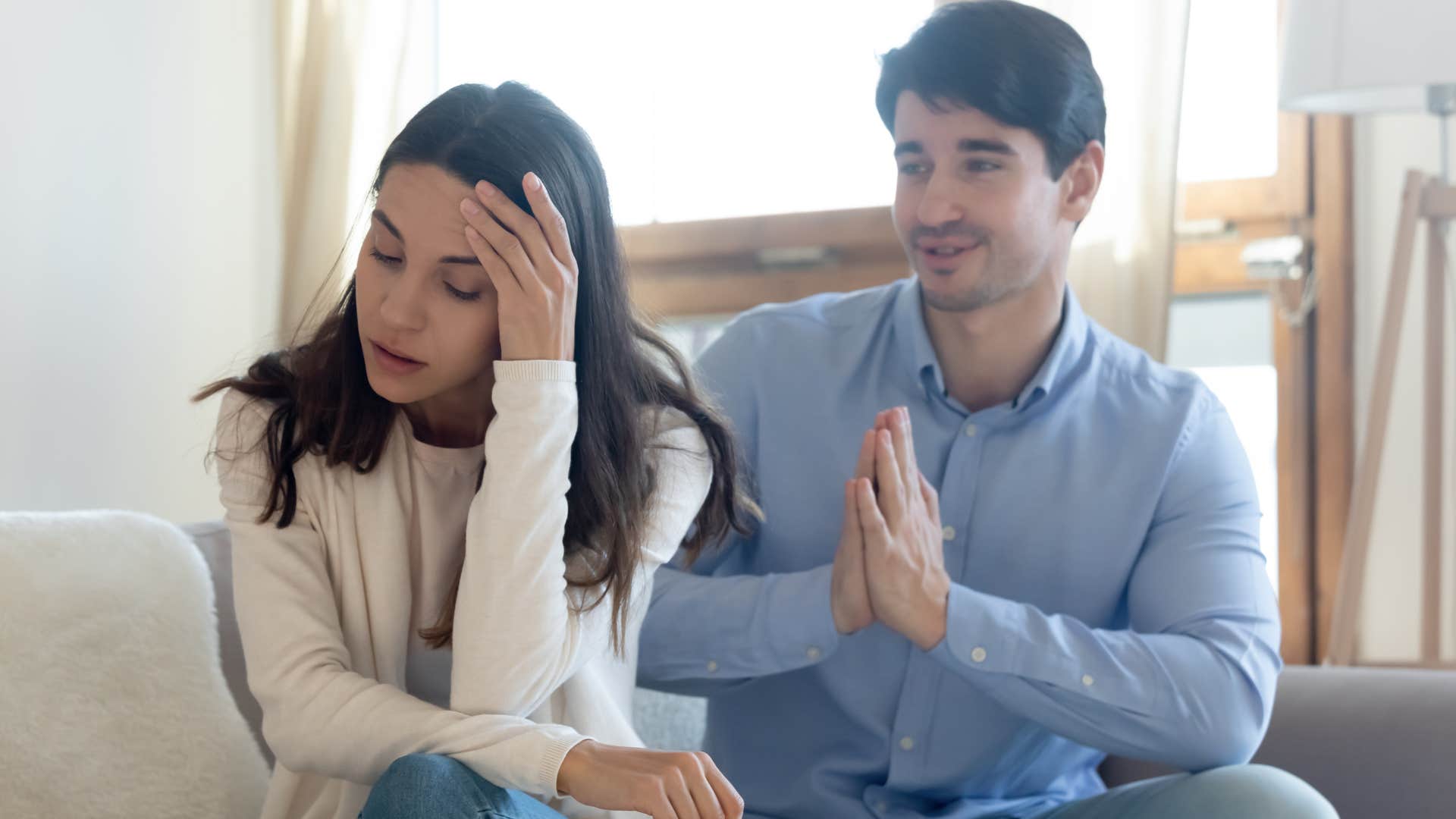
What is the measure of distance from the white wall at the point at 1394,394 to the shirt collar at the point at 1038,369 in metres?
0.83

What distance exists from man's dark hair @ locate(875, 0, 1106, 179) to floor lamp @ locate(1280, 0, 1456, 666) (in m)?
0.42

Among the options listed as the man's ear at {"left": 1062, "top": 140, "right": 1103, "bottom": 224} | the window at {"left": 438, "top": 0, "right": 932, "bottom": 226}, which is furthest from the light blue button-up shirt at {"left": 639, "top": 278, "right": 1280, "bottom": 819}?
the window at {"left": 438, "top": 0, "right": 932, "bottom": 226}

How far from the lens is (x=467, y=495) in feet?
4.34

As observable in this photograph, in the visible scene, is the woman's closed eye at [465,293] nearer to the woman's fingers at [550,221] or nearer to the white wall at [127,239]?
the woman's fingers at [550,221]

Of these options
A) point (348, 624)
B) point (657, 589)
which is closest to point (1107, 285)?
point (657, 589)

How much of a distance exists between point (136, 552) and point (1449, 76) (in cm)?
165

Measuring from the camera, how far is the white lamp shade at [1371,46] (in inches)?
68.6

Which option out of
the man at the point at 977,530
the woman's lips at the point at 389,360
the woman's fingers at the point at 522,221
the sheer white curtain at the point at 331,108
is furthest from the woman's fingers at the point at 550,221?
the sheer white curtain at the point at 331,108

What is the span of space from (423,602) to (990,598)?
21.5 inches

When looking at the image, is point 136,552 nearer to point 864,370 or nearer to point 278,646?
point 278,646

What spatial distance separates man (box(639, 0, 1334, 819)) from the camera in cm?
133

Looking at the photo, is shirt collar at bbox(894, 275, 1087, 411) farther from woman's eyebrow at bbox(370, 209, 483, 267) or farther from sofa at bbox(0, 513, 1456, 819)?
woman's eyebrow at bbox(370, 209, 483, 267)

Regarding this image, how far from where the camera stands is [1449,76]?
1746 mm

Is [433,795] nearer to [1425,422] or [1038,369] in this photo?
[1038,369]
